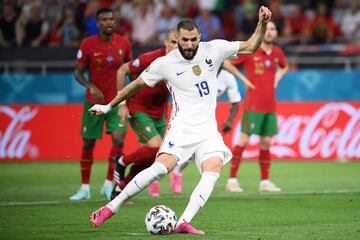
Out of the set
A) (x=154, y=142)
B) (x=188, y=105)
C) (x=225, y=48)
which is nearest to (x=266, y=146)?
(x=154, y=142)

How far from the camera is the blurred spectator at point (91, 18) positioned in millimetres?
23117

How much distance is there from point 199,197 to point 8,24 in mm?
15020

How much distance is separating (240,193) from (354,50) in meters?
9.20

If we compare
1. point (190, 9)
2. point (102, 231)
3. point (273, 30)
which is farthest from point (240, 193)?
point (190, 9)

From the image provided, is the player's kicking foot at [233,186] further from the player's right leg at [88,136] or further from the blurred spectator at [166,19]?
the blurred spectator at [166,19]

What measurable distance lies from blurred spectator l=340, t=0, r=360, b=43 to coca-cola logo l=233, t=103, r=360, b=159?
3767mm

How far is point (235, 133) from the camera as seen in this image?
21.2 metres

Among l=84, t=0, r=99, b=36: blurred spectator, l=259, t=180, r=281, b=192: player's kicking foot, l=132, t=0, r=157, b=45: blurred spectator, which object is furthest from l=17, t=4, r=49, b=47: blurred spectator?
l=259, t=180, r=281, b=192: player's kicking foot

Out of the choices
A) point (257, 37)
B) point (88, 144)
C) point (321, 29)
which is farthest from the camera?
point (321, 29)

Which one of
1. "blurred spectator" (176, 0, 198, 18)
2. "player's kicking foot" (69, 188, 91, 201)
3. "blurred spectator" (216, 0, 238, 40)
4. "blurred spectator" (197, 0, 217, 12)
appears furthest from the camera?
"blurred spectator" (197, 0, 217, 12)

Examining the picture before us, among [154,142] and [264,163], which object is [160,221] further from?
[264,163]

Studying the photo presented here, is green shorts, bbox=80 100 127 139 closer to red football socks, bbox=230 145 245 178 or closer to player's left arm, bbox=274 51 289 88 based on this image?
red football socks, bbox=230 145 245 178

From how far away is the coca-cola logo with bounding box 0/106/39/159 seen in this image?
21.1 m

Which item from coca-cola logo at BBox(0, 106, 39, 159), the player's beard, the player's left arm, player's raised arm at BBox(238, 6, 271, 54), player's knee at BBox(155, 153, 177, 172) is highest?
player's raised arm at BBox(238, 6, 271, 54)
